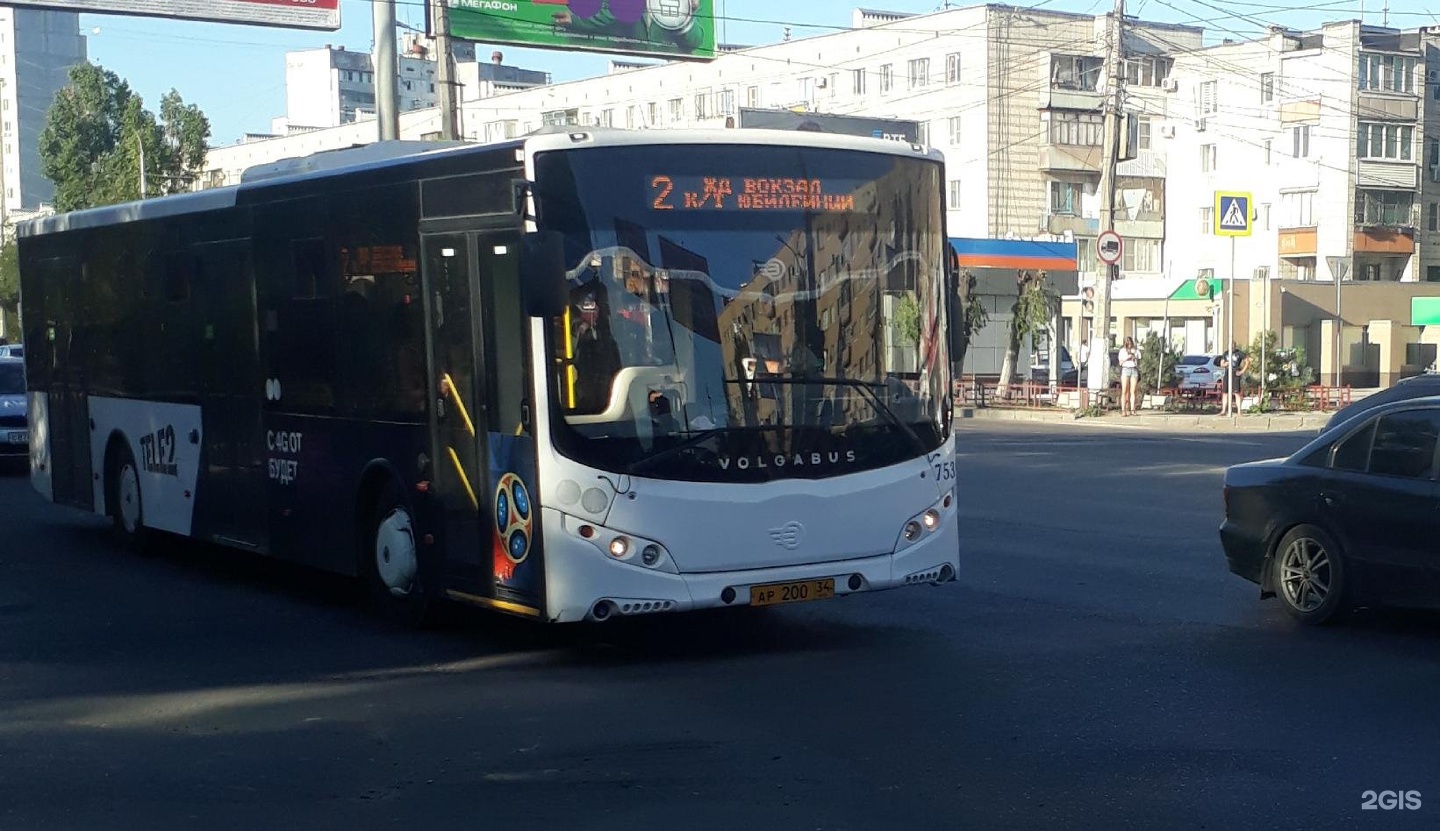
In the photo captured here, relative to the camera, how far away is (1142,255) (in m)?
80.5

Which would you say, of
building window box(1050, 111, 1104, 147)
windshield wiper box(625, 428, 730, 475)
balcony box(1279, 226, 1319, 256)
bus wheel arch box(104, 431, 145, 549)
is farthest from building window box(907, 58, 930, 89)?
windshield wiper box(625, 428, 730, 475)

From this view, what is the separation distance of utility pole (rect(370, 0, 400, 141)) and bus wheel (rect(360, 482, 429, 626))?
12.8 meters

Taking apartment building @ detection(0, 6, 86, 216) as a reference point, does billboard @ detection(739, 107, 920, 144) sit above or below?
below

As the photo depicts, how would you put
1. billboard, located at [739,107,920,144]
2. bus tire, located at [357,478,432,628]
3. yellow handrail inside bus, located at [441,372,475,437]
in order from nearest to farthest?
yellow handrail inside bus, located at [441,372,475,437]
bus tire, located at [357,478,432,628]
billboard, located at [739,107,920,144]

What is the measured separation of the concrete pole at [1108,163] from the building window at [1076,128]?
113ft

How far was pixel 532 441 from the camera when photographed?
9.26 metres

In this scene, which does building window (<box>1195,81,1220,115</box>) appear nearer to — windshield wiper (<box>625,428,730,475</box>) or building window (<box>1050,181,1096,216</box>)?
building window (<box>1050,181,1096,216</box>)

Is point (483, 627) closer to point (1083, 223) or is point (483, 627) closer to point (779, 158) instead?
point (779, 158)

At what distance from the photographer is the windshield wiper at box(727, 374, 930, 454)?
31.2 feet

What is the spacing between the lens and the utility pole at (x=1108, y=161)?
123 ft

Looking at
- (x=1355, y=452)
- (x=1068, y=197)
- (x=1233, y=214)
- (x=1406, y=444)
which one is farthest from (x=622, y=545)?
(x=1068, y=197)

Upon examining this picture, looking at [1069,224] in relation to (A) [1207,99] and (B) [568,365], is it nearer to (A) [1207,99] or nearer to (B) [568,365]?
(A) [1207,99]

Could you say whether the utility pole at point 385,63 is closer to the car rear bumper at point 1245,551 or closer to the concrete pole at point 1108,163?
the car rear bumper at point 1245,551

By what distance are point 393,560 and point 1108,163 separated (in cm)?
3006
